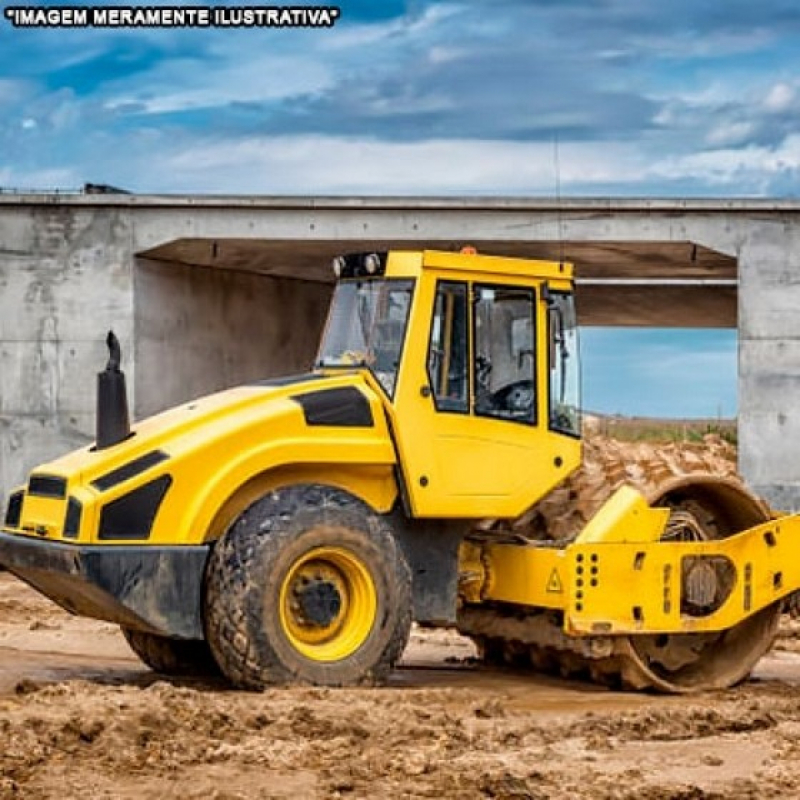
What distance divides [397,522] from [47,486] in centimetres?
219

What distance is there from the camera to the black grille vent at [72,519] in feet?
37.3

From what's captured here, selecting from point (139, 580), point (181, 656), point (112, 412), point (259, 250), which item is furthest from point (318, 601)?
point (259, 250)

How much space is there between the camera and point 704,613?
40.4ft

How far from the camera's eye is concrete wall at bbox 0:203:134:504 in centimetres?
2119

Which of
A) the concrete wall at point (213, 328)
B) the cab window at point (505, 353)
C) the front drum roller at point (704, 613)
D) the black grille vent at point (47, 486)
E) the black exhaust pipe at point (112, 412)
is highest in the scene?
the concrete wall at point (213, 328)

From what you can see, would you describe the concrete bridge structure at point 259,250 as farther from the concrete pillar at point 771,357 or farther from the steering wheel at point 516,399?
the steering wheel at point 516,399

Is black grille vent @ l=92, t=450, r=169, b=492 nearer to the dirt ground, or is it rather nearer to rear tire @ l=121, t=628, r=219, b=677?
the dirt ground

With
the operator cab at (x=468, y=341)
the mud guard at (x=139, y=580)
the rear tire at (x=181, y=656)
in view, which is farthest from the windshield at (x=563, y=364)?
the rear tire at (x=181, y=656)

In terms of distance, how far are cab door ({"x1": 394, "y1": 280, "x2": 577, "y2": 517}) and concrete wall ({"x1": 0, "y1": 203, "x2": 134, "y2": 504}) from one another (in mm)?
9622

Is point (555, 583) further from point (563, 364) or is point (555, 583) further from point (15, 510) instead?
point (15, 510)

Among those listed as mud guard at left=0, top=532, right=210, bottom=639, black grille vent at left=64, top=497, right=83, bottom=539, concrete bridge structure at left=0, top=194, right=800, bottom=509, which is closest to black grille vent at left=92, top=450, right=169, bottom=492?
black grille vent at left=64, top=497, right=83, bottom=539

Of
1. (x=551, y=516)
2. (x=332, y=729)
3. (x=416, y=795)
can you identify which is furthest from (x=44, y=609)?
(x=416, y=795)

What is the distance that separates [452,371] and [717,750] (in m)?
3.07

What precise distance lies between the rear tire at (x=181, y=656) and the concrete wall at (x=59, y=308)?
28.5 ft
